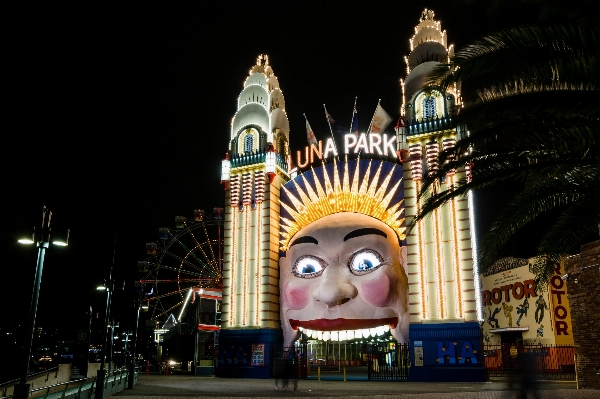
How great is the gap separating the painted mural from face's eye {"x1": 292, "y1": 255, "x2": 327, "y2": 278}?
473 inches

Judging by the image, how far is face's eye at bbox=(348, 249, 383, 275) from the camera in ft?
87.5

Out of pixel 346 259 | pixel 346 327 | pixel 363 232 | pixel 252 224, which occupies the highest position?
pixel 252 224

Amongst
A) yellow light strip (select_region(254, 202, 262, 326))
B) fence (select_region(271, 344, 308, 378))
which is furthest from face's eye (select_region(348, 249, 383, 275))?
yellow light strip (select_region(254, 202, 262, 326))

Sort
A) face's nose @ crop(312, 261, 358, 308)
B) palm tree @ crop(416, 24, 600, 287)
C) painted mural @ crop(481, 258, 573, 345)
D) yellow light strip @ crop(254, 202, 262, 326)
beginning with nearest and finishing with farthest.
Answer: palm tree @ crop(416, 24, 600, 287) < face's nose @ crop(312, 261, 358, 308) < yellow light strip @ crop(254, 202, 262, 326) < painted mural @ crop(481, 258, 573, 345)

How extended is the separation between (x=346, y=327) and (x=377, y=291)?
242 centimetres

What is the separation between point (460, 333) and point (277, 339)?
32.1 feet

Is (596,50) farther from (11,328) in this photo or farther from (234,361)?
(11,328)

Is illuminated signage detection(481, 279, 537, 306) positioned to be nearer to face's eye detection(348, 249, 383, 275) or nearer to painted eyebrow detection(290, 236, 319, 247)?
face's eye detection(348, 249, 383, 275)

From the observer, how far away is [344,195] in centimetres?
2938

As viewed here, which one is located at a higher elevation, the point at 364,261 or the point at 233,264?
the point at 233,264

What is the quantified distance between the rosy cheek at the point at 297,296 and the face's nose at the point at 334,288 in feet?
2.30

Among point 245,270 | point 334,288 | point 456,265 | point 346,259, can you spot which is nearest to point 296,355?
point 334,288

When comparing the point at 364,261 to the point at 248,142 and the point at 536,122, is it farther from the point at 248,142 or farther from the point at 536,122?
the point at 536,122

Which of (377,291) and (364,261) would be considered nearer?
(377,291)
